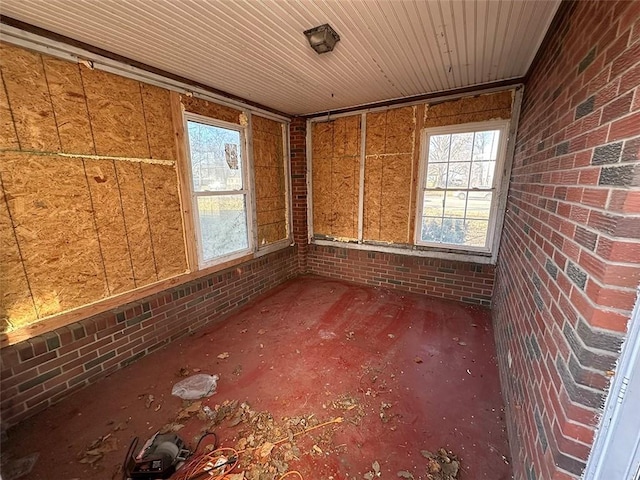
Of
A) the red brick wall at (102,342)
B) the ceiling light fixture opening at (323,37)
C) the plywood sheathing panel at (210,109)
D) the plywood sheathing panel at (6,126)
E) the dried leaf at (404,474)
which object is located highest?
the ceiling light fixture opening at (323,37)

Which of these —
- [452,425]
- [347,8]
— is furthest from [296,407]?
[347,8]

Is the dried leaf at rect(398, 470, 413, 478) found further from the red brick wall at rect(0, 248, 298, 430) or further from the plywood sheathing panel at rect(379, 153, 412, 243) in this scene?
the plywood sheathing panel at rect(379, 153, 412, 243)

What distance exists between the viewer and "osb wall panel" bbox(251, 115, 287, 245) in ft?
12.2

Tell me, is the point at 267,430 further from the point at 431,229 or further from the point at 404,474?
the point at 431,229

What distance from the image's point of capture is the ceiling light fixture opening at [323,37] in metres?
1.84

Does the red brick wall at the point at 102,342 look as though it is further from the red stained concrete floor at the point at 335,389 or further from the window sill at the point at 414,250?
the window sill at the point at 414,250

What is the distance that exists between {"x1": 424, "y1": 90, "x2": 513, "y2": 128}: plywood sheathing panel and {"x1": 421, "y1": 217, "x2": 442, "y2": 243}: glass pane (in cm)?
126

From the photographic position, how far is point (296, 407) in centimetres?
198

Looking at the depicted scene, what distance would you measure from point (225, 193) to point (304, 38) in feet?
6.31


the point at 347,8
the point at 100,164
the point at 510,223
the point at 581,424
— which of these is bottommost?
the point at 581,424

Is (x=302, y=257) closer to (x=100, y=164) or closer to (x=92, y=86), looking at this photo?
(x=100, y=164)

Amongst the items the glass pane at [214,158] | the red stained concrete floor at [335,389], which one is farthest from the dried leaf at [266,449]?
the glass pane at [214,158]

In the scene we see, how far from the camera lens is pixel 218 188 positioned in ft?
10.4

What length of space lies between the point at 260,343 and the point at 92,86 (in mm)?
2718
